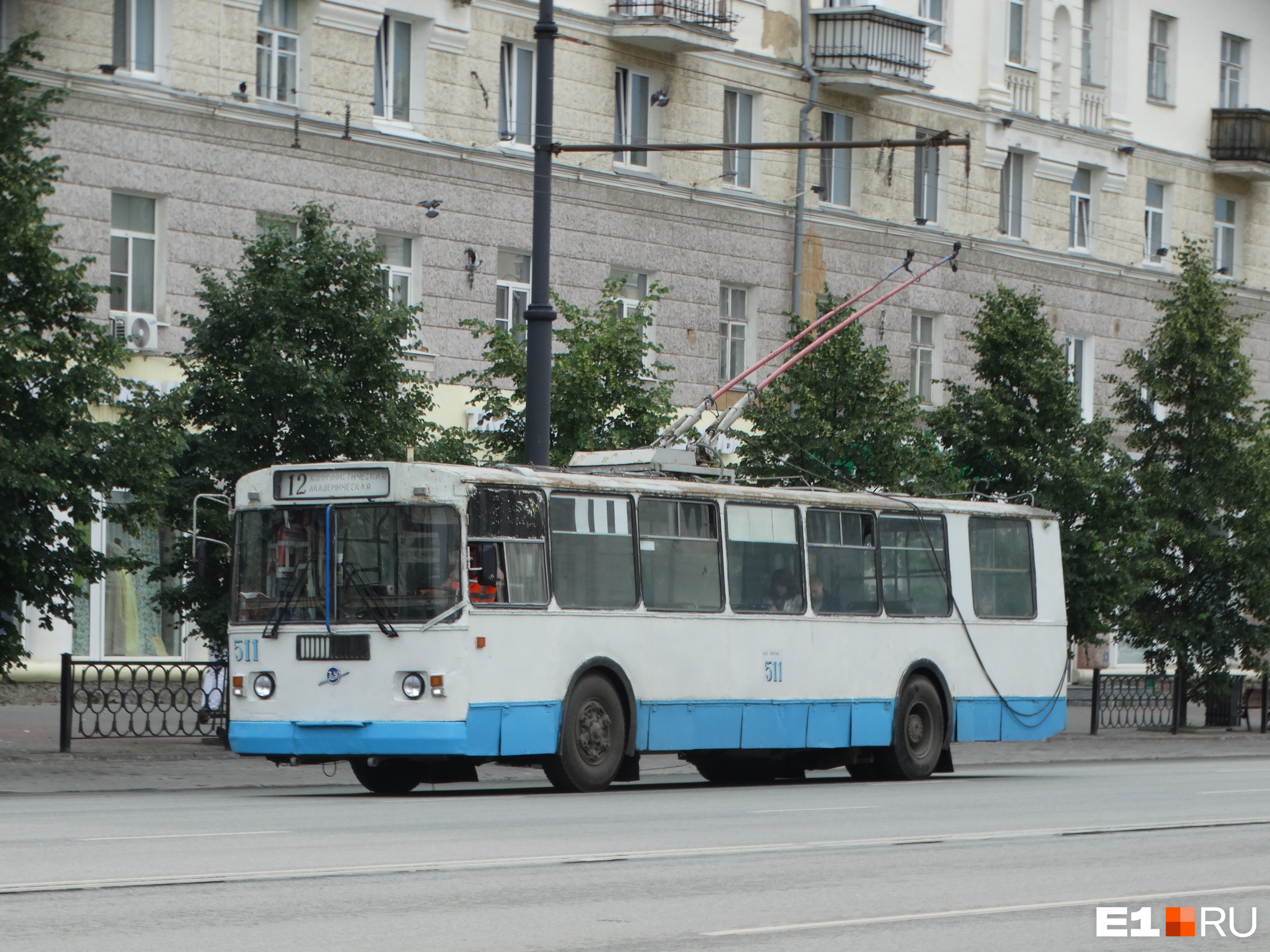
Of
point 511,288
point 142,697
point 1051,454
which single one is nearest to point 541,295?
point 142,697

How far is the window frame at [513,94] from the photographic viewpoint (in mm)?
34219

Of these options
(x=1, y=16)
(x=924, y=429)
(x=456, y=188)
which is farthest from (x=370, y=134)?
(x=924, y=429)

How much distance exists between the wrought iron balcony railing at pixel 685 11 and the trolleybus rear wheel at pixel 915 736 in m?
16.3

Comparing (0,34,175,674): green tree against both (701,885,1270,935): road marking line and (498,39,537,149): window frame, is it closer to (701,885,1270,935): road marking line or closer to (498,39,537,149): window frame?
(701,885,1270,935): road marking line

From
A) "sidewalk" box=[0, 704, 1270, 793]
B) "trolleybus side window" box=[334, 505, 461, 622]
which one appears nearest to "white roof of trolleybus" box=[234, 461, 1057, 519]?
"trolleybus side window" box=[334, 505, 461, 622]

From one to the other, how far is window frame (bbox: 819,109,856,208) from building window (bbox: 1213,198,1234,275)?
38.4 ft

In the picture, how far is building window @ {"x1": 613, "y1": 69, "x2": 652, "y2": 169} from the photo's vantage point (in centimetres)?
3584

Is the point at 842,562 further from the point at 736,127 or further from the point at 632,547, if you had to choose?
the point at 736,127

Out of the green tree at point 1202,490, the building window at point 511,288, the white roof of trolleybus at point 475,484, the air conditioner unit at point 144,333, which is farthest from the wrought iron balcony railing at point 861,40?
the white roof of trolleybus at point 475,484

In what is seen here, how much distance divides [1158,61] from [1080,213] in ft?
13.3

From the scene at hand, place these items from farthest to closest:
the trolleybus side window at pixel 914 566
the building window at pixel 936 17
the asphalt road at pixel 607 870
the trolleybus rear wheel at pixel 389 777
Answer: the building window at pixel 936 17 < the trolleybus side window at pixel 914 566 < the trolleybus rear wheel at pixel 389 777 < the asphalt road at pixel 607 870

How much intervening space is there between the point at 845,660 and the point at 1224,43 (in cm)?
3089

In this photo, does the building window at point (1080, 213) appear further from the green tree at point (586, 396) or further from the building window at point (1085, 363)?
the green tree at point (586, 396)

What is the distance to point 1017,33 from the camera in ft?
142
